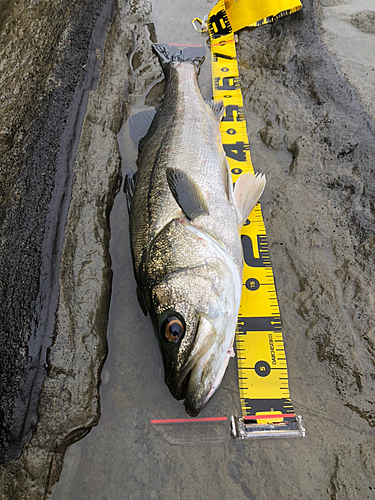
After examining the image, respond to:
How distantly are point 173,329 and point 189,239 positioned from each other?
765mm

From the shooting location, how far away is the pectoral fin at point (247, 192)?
3338 millimetres

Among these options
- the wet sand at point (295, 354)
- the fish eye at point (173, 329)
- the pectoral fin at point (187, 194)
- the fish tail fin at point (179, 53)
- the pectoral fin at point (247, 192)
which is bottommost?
the wet sand at point (295, 354)

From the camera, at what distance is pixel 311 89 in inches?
172

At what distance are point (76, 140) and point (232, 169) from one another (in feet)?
5.95

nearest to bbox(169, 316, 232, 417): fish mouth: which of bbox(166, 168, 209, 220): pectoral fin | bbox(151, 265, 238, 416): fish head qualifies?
bbox(151, 265, 238, 416): fish head

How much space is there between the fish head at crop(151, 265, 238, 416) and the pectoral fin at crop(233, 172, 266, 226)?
40.9 inches

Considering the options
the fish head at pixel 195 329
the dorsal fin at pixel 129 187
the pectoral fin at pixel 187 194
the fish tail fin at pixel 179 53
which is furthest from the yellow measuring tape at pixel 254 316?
the dorsal fin at pixel 129 187

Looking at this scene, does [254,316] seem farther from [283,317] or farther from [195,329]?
[195,329]

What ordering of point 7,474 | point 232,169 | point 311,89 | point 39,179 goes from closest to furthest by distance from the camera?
point 7,474 → point 39,179 → point 232,169 → point 311,89

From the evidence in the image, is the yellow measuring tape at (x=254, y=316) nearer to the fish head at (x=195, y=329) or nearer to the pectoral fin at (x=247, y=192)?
the pectoral fin at (x=247, y=192)

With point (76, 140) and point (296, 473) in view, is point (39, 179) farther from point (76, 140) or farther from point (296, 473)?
point (296, 473)

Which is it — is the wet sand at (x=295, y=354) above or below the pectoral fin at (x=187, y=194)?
below

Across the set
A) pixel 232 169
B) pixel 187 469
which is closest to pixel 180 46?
pixel 232 169

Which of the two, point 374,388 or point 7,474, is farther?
point 374,388
